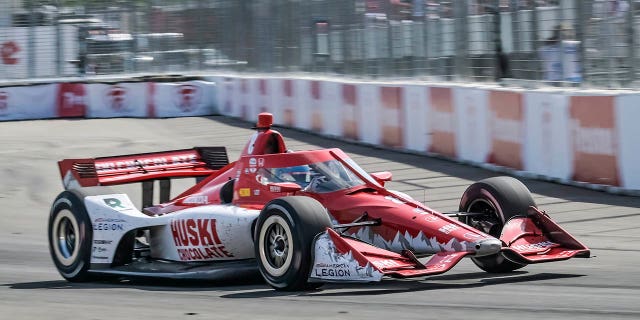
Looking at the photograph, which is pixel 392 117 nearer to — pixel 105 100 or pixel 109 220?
pixel 105 100

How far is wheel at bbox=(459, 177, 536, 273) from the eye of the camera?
28.0 ft

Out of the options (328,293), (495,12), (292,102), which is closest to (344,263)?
(328,293)

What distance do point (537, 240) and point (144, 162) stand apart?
13.2 feet

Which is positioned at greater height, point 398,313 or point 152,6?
point 152,6

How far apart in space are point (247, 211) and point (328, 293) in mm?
1225

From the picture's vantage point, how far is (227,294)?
812 cm

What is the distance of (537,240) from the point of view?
835cm

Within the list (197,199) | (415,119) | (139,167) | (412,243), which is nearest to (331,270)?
(412,243)

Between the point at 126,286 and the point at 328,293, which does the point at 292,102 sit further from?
the point at 328,293

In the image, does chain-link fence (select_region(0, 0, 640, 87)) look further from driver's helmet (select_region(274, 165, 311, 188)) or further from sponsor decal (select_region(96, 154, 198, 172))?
driver's helmet (select_region(274, 165, 311, 188))

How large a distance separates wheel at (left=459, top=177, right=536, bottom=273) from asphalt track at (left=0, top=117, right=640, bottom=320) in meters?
0.14

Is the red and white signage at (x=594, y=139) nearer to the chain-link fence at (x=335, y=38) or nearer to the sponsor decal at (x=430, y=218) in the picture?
the chain-link fence at (x=335, y=38)

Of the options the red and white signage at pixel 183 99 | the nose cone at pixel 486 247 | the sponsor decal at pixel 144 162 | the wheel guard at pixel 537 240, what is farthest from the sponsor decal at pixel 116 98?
the nose cone at pixel 486 247

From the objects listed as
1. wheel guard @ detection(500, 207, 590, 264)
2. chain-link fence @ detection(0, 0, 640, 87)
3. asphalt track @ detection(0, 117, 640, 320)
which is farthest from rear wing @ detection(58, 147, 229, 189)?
chain-link fence @ detection(0, 0, 640, 87)
